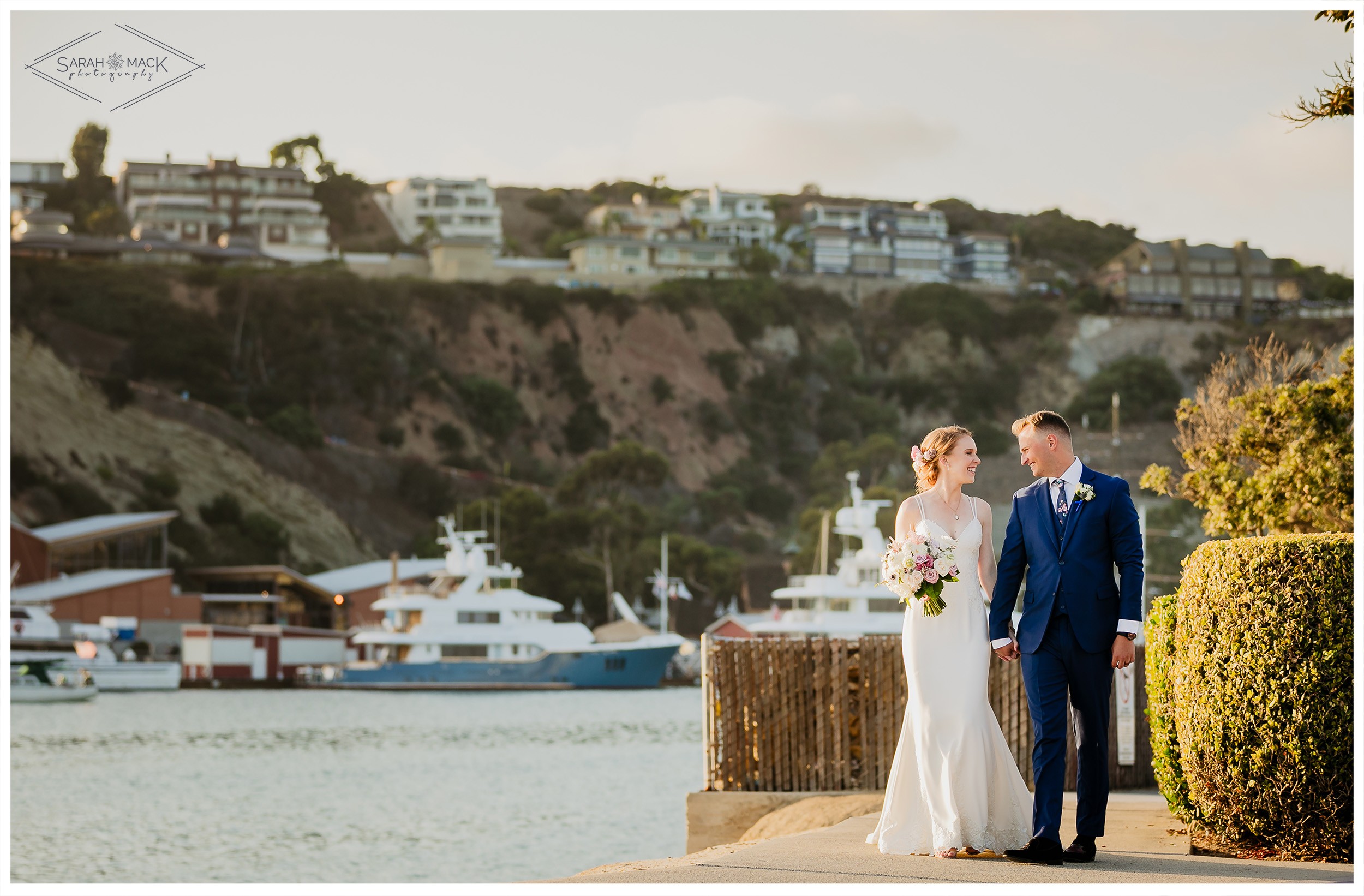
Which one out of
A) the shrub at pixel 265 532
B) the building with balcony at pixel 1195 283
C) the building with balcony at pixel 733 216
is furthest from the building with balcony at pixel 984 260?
the shrub at pixel 265 532

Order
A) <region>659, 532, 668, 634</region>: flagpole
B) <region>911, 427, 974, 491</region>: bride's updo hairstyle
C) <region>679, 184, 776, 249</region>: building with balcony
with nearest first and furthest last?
<region>911, 427, 974, 491</region>: bride's updo hairstyle
<region>659, 532, 668, 634</region>: flagpole
<region>679, 184, 776, 249</region>: building with balcony

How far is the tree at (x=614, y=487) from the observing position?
74.2 metres

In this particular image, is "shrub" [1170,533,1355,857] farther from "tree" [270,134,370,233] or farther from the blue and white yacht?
"tree" [270,134,370,233]

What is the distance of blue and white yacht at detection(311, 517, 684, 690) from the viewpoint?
58.7 meters

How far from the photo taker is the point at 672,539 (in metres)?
75.9

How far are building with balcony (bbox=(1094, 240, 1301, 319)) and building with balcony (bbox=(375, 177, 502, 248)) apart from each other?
48.9m

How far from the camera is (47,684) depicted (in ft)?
176

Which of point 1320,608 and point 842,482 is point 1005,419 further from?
point 1320,608

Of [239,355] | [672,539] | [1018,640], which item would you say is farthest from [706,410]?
[1018,640]

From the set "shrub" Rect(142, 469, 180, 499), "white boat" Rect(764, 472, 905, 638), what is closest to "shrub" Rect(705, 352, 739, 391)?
"shrub" Rect(142, 469, 180, 499)

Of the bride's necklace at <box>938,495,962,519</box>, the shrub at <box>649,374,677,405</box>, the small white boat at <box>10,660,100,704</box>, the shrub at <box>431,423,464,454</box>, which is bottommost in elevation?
the small white boat at <box>10,660,100,704</box>

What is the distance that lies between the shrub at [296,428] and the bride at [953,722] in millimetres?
78142

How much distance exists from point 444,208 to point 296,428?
164 feet

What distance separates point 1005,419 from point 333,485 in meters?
41.6
